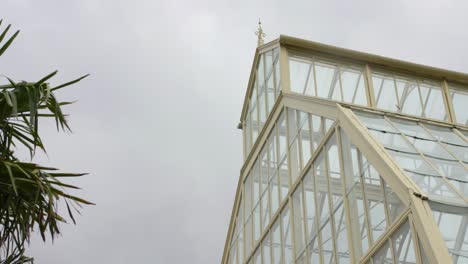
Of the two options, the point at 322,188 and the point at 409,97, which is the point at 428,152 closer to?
the point at 322,188

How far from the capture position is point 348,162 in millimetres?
12867

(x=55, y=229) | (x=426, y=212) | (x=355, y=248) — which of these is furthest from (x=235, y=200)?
(x=55, y=229)

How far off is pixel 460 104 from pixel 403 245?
8949mm

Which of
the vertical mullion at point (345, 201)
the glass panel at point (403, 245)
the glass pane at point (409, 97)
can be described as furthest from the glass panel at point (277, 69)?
the glass panel at point (403, 245)

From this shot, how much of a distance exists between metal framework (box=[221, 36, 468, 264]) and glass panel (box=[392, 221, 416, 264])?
0.6 inches

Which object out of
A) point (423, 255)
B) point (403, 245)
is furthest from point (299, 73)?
point (423, 255)

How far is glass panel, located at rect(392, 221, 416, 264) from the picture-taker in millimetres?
9727

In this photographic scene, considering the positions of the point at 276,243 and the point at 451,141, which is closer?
the point at 451,141

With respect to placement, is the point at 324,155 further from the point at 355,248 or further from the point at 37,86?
the point at 37,86

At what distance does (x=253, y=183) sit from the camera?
19.5 meters

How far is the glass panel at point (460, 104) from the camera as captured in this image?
17703 mm

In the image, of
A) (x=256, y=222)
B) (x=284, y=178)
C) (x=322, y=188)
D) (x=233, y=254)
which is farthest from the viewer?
(x=233, y=254)

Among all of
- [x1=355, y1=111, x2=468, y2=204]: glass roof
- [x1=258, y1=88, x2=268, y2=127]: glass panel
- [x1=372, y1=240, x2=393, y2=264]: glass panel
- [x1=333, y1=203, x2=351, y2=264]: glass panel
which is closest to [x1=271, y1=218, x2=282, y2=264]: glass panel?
[x1=333, y1=203, x2=351, y2=264]: glass panel

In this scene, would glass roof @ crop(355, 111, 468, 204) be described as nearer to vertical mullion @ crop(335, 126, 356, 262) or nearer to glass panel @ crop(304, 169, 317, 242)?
vertical mullion @ crop(335, 126, 356, 262)
